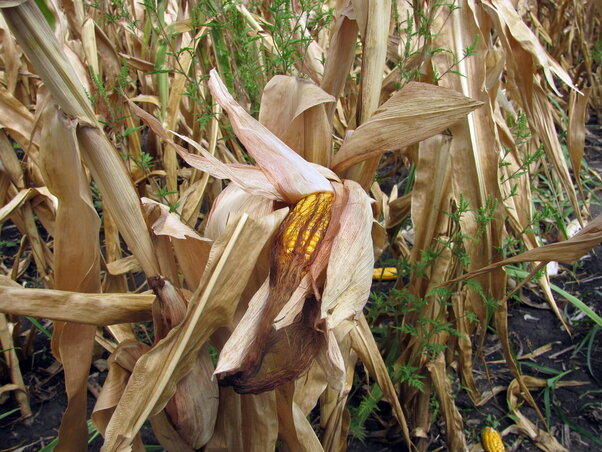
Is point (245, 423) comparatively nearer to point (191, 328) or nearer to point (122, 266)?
point (191, 328)

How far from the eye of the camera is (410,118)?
65 centimetres

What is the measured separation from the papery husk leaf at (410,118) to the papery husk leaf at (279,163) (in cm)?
9

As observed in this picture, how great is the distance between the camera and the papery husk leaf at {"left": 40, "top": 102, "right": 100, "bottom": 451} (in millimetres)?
576

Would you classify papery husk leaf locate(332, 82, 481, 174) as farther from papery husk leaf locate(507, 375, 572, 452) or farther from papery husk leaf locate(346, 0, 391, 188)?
papery husk leaf locate(507, 375, 572, 452)

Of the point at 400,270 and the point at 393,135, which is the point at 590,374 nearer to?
the point at 400,270

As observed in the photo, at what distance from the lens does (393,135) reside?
66 centimetres

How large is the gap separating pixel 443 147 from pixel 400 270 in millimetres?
327

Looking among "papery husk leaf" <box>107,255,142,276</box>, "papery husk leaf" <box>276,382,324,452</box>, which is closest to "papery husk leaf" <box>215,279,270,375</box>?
"papery husk leaf" <box>276,382,324,452</box>

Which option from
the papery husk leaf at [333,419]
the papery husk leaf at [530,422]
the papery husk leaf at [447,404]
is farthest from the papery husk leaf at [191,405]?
the papery husk leaf at [530,422]

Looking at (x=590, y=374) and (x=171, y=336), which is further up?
(x=171, y=336)

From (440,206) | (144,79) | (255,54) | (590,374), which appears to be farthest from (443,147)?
(144,79)

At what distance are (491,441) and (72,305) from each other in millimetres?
1045

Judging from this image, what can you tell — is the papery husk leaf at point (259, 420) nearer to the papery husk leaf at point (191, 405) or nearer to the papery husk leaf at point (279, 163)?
the papery husk leaf at point (191, 405)

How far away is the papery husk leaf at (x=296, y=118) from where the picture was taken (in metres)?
0.71
